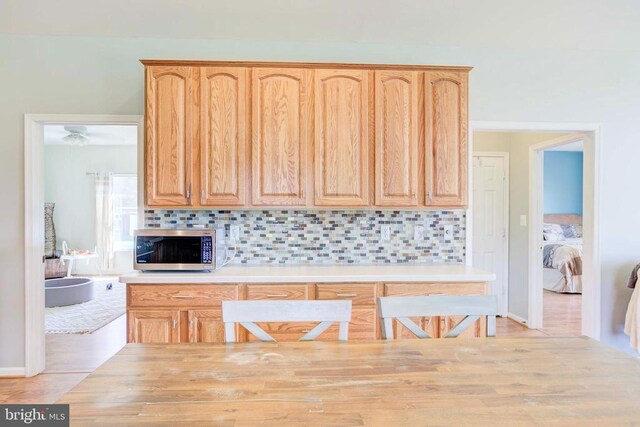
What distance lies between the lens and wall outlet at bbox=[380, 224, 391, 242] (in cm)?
297

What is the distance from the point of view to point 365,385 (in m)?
1.01

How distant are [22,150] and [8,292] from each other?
1049mm

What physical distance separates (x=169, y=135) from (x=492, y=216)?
3.51m

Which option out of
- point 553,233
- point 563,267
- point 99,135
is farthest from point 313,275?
point 553,233

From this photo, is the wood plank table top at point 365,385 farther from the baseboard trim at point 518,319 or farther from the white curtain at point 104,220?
the white curtain at point 104,220

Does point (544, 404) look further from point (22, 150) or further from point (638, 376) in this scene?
point (22, 150)

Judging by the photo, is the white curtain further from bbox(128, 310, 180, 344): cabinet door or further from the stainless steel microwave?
bbox(128, 310, 180, 344): cabinet door

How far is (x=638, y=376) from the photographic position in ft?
3.48

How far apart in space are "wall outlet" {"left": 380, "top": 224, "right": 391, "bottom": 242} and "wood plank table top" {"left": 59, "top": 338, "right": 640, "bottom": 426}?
1.65m

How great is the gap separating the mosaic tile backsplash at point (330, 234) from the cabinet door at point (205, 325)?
24.9 inches

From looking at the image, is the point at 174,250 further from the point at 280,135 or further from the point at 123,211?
the point at 123,211

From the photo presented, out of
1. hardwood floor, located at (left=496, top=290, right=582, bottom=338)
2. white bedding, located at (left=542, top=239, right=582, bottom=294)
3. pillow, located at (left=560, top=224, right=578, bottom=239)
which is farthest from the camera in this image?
pillow, located at (left=560, top=224, right=578, bottom=239)

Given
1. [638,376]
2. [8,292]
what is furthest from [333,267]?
[8,292]

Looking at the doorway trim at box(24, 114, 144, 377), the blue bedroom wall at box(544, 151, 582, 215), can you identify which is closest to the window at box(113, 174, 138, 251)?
the doorway trim at box(24, 114, 144, 377)
